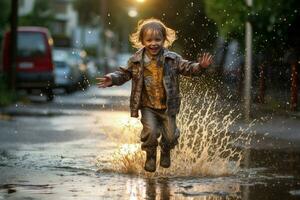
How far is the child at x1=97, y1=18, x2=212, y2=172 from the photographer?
26.0ft

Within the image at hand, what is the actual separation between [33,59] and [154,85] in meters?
19.8

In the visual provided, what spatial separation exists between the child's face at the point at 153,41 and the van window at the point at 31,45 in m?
19.5

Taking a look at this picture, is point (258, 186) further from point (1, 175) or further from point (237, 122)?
point (237, 122)

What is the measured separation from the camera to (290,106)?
17.9m

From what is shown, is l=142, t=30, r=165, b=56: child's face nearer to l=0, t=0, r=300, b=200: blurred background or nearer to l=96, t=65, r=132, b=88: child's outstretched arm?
l=96, t=65, r=132, b=88: child's outstretched arm

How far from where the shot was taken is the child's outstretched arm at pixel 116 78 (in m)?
7.86

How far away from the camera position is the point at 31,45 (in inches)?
1093

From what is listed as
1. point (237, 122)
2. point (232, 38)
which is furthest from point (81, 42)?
point (237, 122)

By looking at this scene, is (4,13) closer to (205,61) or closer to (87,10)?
(205,61)

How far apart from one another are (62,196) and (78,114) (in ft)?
40.0

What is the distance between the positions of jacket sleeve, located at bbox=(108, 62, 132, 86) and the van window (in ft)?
63.6

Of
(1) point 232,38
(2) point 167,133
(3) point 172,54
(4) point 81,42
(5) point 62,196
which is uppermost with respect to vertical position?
(4) point 81,42

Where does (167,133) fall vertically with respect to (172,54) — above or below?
below

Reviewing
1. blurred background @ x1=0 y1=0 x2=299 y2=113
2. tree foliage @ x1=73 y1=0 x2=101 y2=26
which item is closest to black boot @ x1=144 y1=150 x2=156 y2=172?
blurred background @ x1=0 y1=0 x2=299 y2=113
